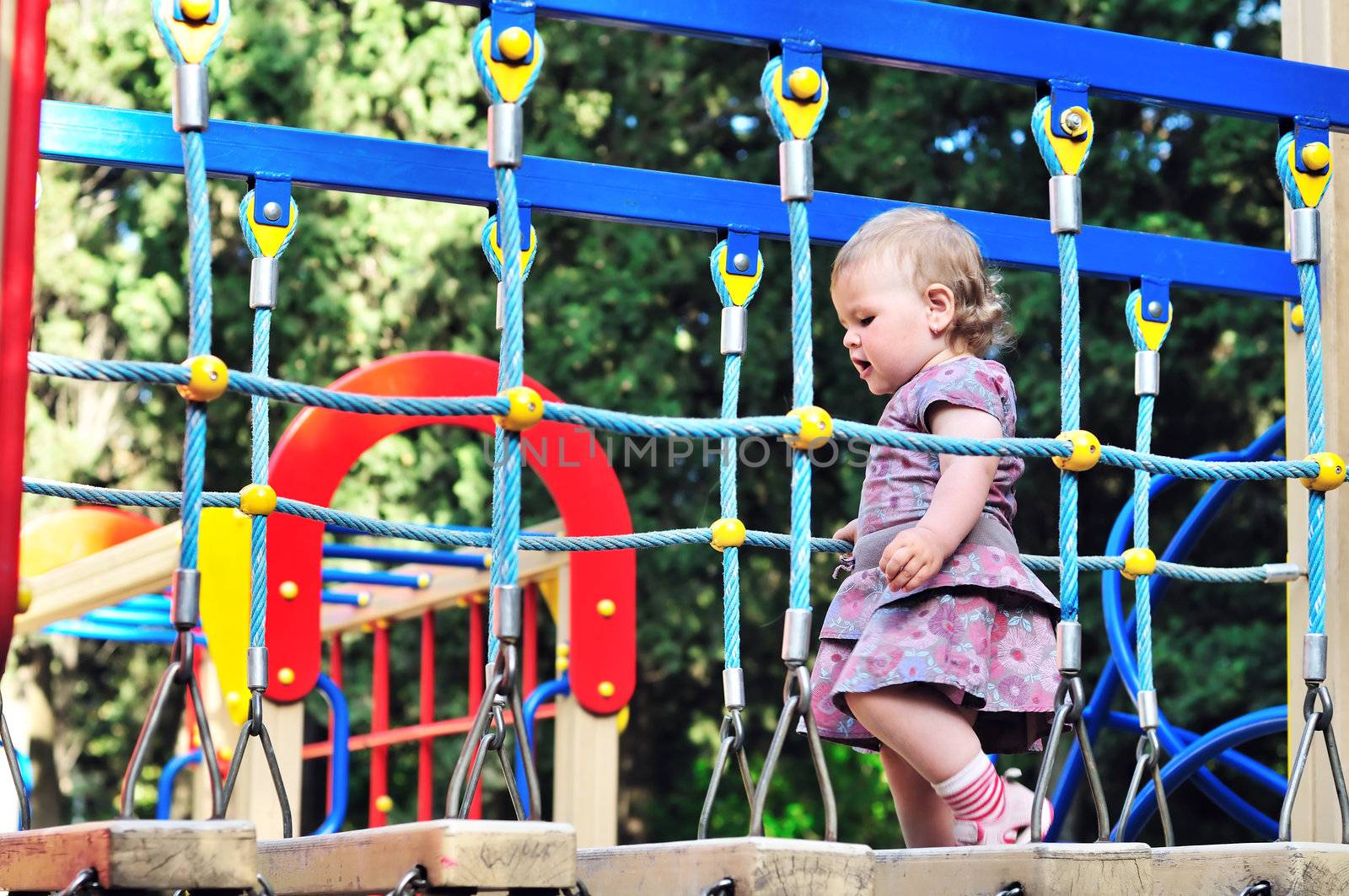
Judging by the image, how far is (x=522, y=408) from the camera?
1487mm

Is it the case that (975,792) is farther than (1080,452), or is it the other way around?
(975,792)

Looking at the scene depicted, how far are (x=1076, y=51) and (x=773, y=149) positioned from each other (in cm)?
686

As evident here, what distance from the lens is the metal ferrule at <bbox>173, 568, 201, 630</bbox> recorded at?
137cm

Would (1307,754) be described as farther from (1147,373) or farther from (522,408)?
(522,408)

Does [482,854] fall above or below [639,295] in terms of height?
below

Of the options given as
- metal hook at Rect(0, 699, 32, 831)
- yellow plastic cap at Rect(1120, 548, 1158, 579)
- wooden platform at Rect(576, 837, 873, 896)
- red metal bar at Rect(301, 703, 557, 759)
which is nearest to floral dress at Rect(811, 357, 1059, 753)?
yellow plastic cap at Rect(1120, 548, 1158, 579)

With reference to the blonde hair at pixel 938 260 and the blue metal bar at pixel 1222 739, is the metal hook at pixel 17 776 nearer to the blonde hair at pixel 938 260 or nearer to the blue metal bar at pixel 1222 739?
the blonde hair at pixel 938 260

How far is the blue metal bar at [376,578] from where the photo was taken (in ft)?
16.9

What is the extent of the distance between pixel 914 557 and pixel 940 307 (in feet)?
1.41

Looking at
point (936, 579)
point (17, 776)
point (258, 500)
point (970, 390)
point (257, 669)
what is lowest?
point (17, 776)

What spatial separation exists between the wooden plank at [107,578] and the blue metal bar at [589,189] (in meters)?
2.15

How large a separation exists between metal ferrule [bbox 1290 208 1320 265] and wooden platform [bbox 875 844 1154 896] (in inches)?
32.9

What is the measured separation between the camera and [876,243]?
2340 mm

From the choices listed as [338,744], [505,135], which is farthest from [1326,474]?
[338,744]
